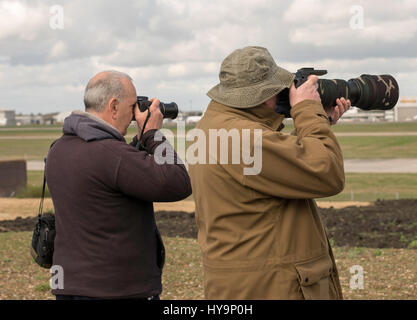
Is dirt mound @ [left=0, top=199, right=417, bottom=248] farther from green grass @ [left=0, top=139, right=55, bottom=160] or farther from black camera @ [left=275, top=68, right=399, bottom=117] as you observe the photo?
green grass @ [left=0, top=139, right=55, bottom=160]

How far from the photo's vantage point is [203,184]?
8.18 ft

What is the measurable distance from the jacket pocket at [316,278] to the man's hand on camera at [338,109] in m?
0.65

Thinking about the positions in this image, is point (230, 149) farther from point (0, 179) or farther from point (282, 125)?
point (0, 179)

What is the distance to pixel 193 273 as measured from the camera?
6891 mm

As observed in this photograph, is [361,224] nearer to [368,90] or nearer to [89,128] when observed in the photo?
[368,90]

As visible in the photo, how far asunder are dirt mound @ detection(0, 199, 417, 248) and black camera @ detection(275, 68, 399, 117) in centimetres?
569

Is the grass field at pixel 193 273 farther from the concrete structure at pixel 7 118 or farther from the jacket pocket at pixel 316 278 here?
the concrete structure at pixel 7 118

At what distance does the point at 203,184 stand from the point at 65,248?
0.76 m

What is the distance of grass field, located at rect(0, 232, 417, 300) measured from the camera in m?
6.08

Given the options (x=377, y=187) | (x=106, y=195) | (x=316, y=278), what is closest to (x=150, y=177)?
(x=106, y=195)

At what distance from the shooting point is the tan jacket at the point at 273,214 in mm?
2348

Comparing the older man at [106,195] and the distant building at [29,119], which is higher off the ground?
the distant building at [29,119]

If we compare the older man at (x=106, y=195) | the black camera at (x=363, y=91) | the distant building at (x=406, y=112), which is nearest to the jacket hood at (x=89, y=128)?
the older man at (x=106, y=195)
